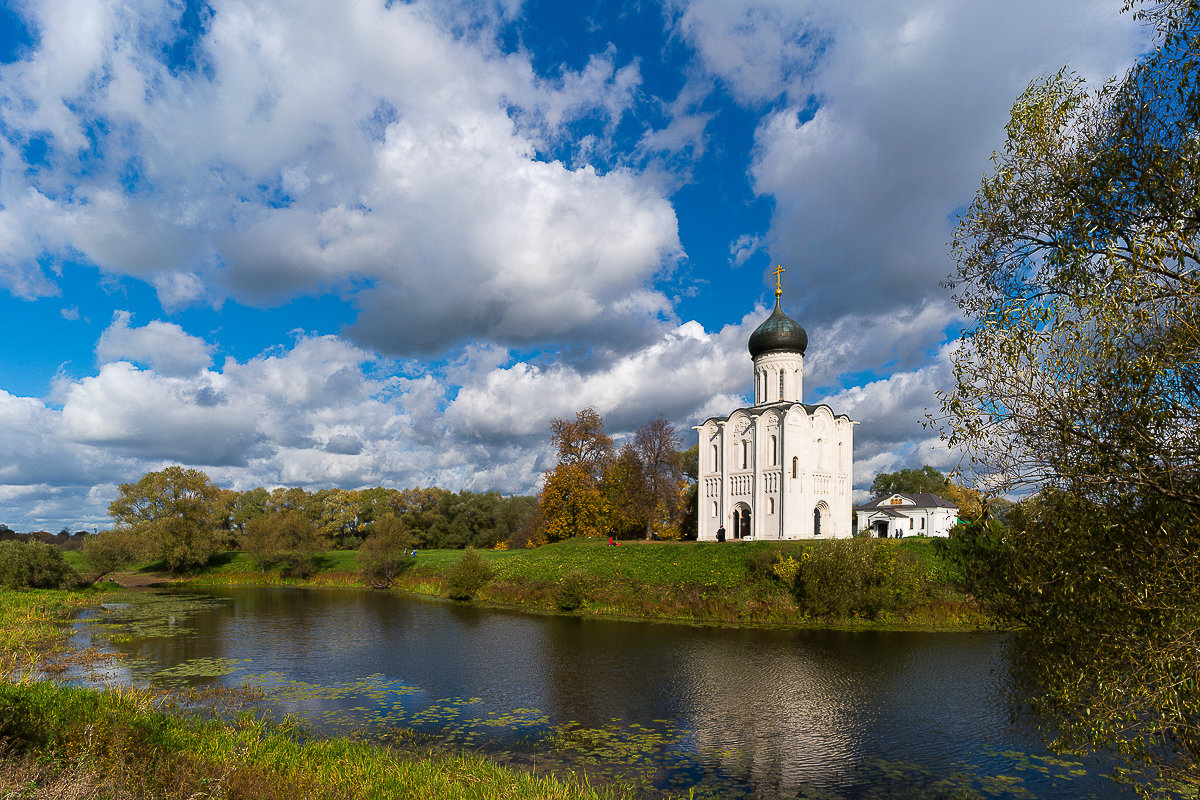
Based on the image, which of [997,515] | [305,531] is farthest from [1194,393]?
[305,531]

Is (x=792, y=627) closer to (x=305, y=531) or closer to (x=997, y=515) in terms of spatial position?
(x=997, y=515)

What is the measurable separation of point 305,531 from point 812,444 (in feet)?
129

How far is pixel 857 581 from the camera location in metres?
27.6

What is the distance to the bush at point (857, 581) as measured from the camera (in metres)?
27.7

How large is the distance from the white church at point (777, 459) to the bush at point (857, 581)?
45.2 feet

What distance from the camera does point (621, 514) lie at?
2109 inches

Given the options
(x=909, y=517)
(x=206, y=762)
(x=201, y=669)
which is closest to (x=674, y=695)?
(x=206, y=762)

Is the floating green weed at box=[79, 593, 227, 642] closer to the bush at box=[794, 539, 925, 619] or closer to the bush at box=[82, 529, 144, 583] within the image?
the bush at box=[82, 529, 144, 583]

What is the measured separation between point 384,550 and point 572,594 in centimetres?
1943

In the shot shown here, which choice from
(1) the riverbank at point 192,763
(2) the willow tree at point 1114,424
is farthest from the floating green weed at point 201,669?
(2) the willow tree at point 1114,424

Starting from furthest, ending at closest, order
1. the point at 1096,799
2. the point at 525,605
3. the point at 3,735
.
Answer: the point at 525,605
the point at 1096,799
the point at 3,735

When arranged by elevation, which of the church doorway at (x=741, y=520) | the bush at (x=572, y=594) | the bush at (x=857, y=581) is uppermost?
the church doorway at (x=741, y=520)

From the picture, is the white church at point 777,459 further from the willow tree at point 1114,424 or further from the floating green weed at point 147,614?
the willow tree at point 1114,424

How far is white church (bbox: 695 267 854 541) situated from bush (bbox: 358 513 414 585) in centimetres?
2152
